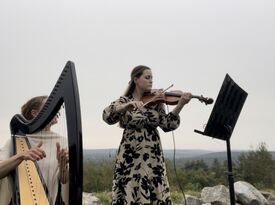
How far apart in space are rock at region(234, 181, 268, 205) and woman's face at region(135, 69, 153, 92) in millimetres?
3732

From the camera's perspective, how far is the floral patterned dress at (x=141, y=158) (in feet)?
8.27

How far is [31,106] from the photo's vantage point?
224 cm

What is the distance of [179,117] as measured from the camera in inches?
103

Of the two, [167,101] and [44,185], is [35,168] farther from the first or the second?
[167,101]

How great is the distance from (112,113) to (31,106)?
1.76 feet

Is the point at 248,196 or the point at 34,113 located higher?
the point at 34,113

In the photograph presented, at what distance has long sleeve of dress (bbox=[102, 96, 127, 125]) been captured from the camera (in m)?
2.60

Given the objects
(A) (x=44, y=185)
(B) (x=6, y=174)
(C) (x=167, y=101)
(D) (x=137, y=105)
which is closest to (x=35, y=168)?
(A) (x=44, y=185)

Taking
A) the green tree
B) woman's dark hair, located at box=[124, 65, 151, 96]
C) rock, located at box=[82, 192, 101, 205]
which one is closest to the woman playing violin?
woman's dark hair, located at box=[124, 65, 151, 96]

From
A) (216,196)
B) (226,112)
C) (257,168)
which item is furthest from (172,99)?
(257,168)

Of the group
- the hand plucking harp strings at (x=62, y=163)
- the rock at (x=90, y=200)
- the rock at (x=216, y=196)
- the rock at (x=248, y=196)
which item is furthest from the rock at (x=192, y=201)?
the hand plucking harp strings at (x=62, y=163)

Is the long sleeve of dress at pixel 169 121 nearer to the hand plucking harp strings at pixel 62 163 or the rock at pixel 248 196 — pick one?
the hand plucking harp strings at pixel 62 163

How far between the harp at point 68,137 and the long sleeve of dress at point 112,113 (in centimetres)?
55

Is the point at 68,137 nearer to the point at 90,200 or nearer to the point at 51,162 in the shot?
the point at 51,162
